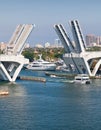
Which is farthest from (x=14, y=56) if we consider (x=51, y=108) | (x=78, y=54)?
(x=51, y=108)

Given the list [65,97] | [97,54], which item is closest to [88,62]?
[97,54]

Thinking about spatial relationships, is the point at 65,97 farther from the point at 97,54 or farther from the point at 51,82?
the point at 97,54

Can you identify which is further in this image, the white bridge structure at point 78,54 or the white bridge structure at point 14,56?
the white bridge structure at point 78,54

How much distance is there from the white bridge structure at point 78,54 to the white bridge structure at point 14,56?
5.52 m

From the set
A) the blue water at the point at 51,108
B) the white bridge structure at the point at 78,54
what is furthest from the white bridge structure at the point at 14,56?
the white bridge structure at the point at 78,54

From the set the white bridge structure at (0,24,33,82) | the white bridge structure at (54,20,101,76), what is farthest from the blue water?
the white bridge structure at (54,20,101,76)

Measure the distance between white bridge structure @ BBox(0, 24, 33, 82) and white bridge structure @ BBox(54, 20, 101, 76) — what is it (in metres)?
5.52

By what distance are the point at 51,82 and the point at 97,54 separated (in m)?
7.04

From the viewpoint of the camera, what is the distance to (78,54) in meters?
41.0

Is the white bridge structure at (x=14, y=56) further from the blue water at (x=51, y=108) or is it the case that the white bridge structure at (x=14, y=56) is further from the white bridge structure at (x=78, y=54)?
the white bridge structure at (x=78, y=54)

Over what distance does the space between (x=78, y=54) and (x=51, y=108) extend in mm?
18822

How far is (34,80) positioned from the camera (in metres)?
37.1

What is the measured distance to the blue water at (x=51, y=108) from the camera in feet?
61.4

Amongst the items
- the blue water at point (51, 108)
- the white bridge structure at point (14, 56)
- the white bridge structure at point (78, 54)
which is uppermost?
the blue water at point (51, 108)
